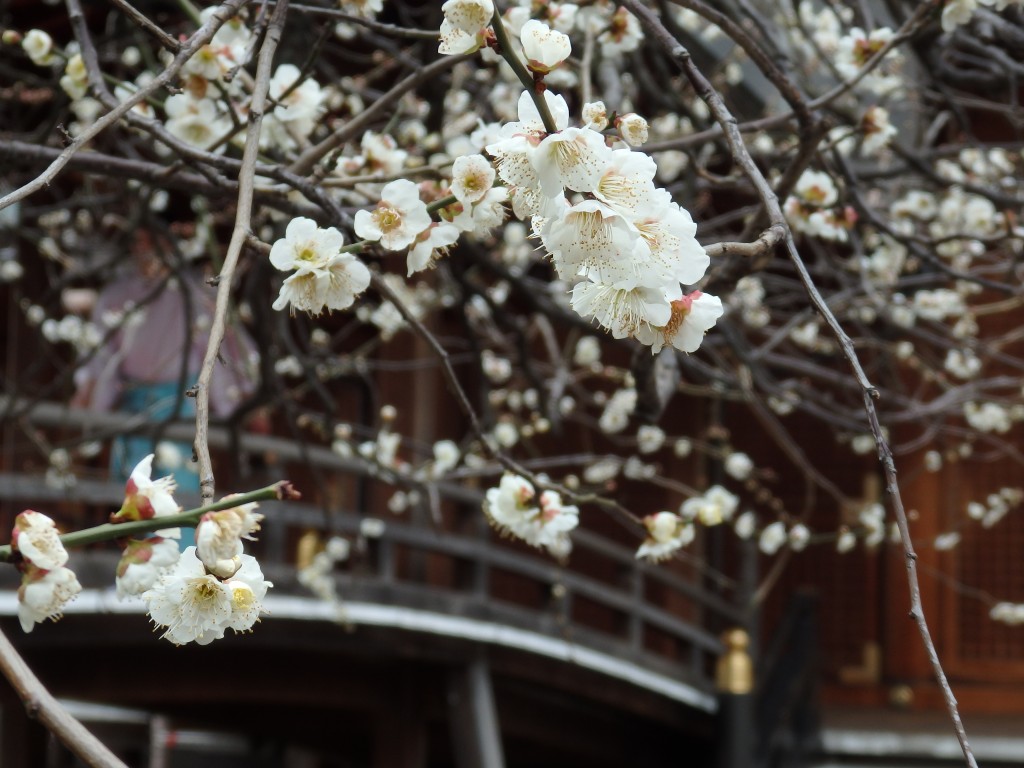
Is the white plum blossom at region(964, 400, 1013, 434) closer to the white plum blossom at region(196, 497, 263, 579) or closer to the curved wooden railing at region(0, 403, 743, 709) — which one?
the curved wooden railing at region(0, 403, 743, 709)

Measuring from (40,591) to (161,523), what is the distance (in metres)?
0.11

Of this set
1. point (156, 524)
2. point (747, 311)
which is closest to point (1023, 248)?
point (747, 311)

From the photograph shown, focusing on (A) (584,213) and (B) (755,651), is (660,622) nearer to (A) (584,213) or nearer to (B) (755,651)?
(B) (755,651)

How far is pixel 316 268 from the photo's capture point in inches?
55.6

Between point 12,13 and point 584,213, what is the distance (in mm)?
4907

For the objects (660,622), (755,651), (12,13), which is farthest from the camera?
(755,651)

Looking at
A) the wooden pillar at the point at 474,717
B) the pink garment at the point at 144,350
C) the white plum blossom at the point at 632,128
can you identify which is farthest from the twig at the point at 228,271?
the wooden pillar at the point at 474,717

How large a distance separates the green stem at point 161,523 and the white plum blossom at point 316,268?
39 cm

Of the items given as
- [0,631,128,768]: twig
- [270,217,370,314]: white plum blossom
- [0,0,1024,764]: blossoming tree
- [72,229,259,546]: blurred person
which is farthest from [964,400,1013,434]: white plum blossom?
[0,631,128,768]: twig

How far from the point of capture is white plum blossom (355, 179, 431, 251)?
1514 mm

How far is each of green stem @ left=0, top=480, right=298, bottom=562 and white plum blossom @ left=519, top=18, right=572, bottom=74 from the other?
0.44 metres

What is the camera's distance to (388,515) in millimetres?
7281

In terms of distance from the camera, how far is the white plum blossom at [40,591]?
1.08 metres

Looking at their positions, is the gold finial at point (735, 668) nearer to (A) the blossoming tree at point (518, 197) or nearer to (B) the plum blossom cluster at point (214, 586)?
(A) the blossoming tree at point (518, 197)
